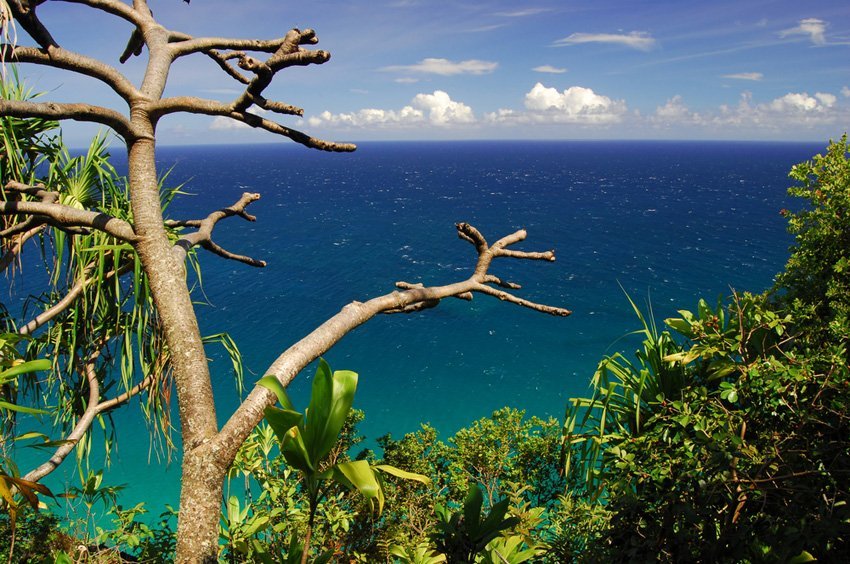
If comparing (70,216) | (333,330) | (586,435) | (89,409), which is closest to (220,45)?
(70,216)

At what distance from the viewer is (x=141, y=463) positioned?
534 inches

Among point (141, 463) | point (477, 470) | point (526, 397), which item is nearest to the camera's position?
point (477, 470)

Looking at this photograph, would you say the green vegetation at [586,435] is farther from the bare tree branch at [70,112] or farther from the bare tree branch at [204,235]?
the bare tree branch at [70,112]

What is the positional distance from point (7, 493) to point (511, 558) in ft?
6.45

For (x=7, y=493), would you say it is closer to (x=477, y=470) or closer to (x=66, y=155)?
(x=66, y=155)

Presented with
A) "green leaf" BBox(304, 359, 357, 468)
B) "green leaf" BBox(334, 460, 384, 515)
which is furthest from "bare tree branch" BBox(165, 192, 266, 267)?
"green leaf" BBox(334, 460, 384, 515)

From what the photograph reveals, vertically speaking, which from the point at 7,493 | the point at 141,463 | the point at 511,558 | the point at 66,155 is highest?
the point at 66,155

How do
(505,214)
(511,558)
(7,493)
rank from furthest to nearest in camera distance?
(505,214) → (511,558) → (7,493)

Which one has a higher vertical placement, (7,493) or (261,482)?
(7,493)

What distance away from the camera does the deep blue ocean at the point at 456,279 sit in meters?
17.2

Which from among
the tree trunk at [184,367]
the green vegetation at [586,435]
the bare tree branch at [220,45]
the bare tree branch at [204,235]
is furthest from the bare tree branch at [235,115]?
the green vegetation at [586,435]

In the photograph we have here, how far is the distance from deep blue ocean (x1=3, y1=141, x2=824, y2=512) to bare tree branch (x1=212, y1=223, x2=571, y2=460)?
2.08m

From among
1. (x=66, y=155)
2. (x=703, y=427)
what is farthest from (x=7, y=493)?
(x=66, y=155)

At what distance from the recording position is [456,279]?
27.0 metres
